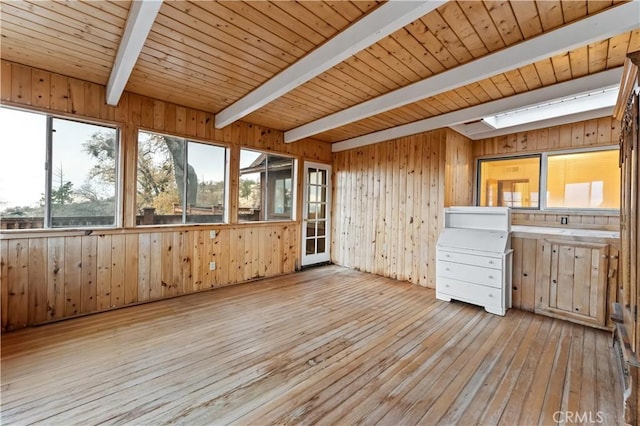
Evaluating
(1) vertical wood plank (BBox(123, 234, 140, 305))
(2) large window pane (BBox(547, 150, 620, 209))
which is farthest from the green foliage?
(2) large window pane (BBox(547, 150, 620, 209))

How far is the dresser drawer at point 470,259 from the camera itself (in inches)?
135

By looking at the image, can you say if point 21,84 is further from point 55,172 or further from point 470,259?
point 470,259

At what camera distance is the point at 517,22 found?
2037 mm

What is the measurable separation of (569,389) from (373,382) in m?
1.45

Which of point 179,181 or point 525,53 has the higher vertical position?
point 525,53

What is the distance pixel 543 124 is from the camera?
398 cm

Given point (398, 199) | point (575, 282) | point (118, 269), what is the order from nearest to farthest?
point (575, 282)
point (118, 269)
point (398, 199)

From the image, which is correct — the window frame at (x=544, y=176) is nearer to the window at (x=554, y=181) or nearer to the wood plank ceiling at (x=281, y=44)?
the window at (x=554, y=181)

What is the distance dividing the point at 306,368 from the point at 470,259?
267cm

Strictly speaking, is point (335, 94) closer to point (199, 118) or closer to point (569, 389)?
point (199, 118)

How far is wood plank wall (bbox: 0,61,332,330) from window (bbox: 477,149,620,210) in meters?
4.16

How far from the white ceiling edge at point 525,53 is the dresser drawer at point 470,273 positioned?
2307mm

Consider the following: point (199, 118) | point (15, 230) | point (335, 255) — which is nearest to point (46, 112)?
point (15, 230)

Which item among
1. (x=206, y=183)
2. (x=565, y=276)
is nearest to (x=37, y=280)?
(x=206, y=183)
